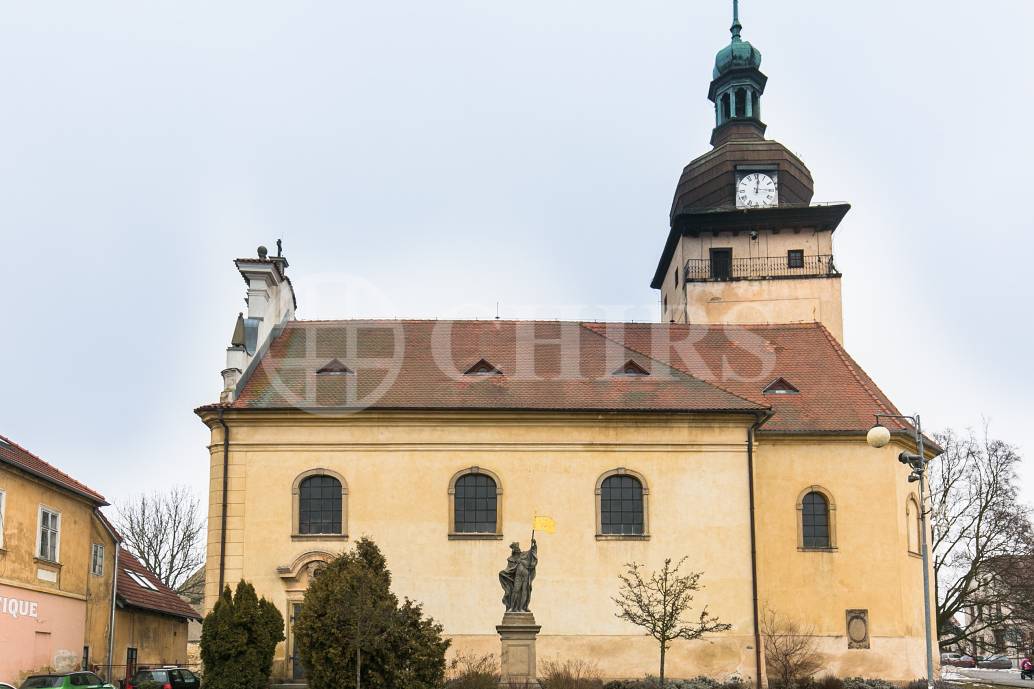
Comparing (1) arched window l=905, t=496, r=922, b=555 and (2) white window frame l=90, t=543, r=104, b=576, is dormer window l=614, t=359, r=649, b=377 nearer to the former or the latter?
(1) arched window l=905, t=496, r=922, b=555

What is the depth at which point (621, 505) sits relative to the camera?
30438 mm

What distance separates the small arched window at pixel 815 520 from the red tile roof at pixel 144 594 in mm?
20520

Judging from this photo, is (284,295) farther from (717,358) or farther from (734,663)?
(734,663)

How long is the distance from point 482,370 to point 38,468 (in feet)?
40.3

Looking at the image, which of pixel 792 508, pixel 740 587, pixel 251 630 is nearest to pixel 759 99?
pixel 792 508

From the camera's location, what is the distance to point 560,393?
31328 mm

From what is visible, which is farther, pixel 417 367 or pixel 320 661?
pixel 417 367

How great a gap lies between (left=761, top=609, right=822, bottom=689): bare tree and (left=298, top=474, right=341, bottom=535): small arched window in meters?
12.2

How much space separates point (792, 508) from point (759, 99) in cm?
2115

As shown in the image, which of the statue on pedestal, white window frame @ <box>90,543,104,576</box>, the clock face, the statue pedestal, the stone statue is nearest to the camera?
the statue on pedestal

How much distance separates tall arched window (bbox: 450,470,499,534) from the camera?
1180 inches

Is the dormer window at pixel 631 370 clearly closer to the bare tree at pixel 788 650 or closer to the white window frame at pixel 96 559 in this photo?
the bare tree at pixel 788 650

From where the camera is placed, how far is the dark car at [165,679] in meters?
28.4

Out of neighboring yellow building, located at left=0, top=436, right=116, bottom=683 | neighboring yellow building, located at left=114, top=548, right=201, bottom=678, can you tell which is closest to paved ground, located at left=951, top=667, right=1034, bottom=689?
neighboring yellow building, located at left=114, top=548, right=201, bottom=678
